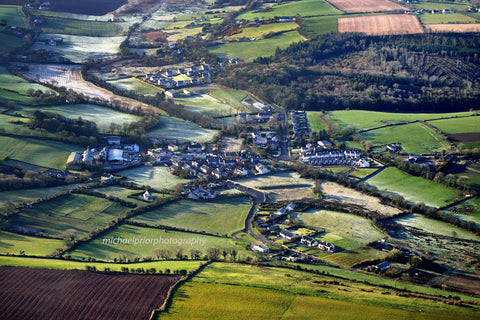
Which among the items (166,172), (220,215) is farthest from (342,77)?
(220,215)

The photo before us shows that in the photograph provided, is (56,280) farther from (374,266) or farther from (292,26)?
(292,26)

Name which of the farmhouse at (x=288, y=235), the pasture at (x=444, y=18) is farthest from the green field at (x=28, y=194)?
the pasture at (x=444, y=18)

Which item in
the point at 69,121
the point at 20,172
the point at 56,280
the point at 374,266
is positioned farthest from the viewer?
the point at 69,121

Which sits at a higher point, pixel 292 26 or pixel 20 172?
pixel 292 26

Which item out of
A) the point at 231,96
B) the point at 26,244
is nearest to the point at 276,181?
the point at 26,244

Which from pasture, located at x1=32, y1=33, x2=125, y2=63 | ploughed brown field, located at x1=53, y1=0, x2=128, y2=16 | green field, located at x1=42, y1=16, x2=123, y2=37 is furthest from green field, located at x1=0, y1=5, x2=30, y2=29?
ploughed brown field, located at x1=53, y1=0, x2=128, y2=16

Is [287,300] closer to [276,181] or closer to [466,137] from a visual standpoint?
[276,181]
